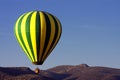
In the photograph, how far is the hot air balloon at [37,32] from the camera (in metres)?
56.3

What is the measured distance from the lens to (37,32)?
56.9 meters

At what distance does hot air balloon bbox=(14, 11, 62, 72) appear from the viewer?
185ft

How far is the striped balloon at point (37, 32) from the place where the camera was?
2218 inches

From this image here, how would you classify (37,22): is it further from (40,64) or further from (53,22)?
(40,64)

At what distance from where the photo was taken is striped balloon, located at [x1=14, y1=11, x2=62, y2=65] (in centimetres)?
5634

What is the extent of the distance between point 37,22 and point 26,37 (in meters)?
3.04

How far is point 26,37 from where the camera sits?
5725 cm

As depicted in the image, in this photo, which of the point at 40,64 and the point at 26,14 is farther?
the point at 26,14

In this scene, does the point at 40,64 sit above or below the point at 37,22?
below

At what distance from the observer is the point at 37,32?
56.9m

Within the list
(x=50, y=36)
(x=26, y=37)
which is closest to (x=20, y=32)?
(x=26, y=37)

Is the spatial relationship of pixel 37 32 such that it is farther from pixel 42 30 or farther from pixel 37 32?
pixel 42 30

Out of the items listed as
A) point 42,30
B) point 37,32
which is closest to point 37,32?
point 37,32

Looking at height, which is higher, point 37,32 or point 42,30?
point 42,30
